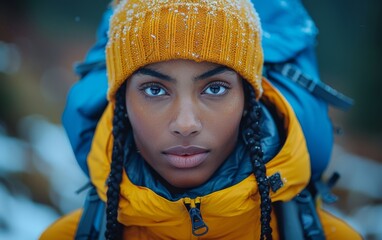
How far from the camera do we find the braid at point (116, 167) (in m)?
1.31

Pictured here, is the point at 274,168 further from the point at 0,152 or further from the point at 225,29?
the point at 0,152

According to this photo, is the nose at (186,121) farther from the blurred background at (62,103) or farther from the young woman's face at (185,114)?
the blurred background at (62,103)

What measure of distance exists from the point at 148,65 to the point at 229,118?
26 centimetres

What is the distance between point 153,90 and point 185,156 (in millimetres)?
193

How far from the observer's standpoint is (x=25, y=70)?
3.45 m

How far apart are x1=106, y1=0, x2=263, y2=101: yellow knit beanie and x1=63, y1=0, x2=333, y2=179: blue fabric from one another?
0.91ft

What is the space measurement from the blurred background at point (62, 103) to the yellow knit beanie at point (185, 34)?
73.8 inches

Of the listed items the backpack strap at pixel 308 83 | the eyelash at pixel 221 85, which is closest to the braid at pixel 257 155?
the eyelash at pixel 221 85

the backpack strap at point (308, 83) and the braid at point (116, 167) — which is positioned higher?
the backpack strap at point (308, 83)

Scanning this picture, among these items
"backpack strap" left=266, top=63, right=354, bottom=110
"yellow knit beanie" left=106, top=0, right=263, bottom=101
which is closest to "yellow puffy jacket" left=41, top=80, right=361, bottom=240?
"backpack strap" left=266, top=63, right=354, bottom=110

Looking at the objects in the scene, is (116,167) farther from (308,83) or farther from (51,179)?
(51,179)

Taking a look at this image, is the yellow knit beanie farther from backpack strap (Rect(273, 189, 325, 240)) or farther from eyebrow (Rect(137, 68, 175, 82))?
backpack strap (Rect(273, 189, 325, 240))

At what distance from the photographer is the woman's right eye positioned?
47.5 inches

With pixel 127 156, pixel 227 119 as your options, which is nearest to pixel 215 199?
pixel 227 119
